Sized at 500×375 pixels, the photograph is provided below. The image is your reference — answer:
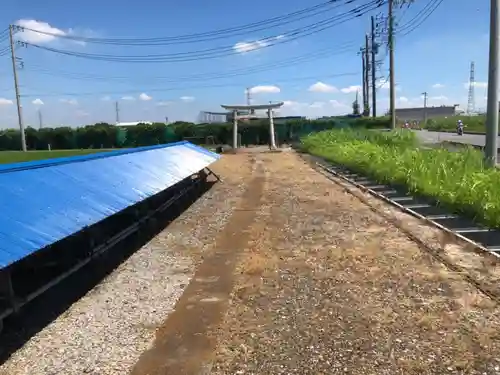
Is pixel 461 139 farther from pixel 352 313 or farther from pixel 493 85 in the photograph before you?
pixel 352 313

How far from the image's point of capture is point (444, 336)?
14.9ft

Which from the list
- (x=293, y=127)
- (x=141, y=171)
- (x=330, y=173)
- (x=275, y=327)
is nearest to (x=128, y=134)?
(x=293, y=127)

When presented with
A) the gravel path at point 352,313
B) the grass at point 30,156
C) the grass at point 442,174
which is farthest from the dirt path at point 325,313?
the grass at point 30,156

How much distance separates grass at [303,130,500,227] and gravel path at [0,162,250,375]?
16.6 ft

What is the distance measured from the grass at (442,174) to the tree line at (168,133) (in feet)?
83.2

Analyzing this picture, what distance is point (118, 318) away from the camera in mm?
5352

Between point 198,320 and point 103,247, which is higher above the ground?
point 103,247

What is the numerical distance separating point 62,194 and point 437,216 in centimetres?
721

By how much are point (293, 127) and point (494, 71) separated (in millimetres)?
36268

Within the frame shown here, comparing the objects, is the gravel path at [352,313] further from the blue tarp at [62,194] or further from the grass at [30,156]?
the grass at [30,156]

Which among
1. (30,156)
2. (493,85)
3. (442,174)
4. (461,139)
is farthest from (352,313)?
(30,156)

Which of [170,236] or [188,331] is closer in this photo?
[188,331]

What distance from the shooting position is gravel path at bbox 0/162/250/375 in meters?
4.35

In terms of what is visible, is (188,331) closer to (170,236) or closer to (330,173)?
(170,236)
